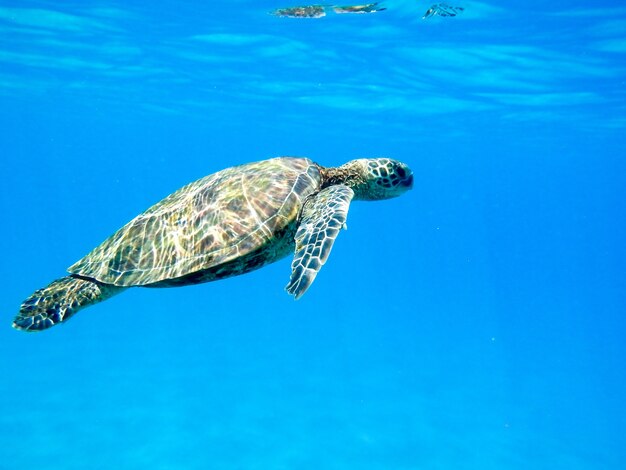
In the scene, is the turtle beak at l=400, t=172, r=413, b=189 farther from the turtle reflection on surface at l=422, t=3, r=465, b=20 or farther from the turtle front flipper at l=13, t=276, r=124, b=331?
the turtle reflection on surface at l=422, t=3, r=465, b=20

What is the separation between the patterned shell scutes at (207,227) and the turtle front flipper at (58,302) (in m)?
0.23

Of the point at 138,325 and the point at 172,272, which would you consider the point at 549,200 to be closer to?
the point at 138,325

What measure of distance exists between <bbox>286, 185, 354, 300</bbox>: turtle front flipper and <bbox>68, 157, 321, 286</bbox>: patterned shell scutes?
0.30 meters

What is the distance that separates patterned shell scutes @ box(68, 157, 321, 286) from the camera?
20.1ft

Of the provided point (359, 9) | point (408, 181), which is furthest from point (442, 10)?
point (408, 181)

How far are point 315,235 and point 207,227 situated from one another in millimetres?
1495

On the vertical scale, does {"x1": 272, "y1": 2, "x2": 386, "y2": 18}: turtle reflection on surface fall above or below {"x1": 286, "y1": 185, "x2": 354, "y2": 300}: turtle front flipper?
above

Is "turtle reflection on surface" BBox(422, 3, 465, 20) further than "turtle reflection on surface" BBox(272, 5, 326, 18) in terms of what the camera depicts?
No

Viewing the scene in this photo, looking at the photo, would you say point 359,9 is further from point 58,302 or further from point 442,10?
point 58,302

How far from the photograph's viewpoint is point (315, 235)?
5746 millimetres

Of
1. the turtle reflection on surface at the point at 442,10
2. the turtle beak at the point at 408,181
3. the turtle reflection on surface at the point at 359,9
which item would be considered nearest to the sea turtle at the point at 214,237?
the turtle beak at the point at 408,181

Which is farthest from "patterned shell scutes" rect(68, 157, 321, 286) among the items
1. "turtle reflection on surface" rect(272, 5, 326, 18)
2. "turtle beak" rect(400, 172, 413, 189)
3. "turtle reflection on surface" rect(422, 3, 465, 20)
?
"turtle reflection on surface" rect(272, 5, 326, 18)

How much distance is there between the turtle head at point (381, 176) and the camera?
25.9 ft

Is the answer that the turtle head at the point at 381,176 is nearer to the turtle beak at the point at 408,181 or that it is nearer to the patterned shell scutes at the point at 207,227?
the turtle beak at the point at 408,181
